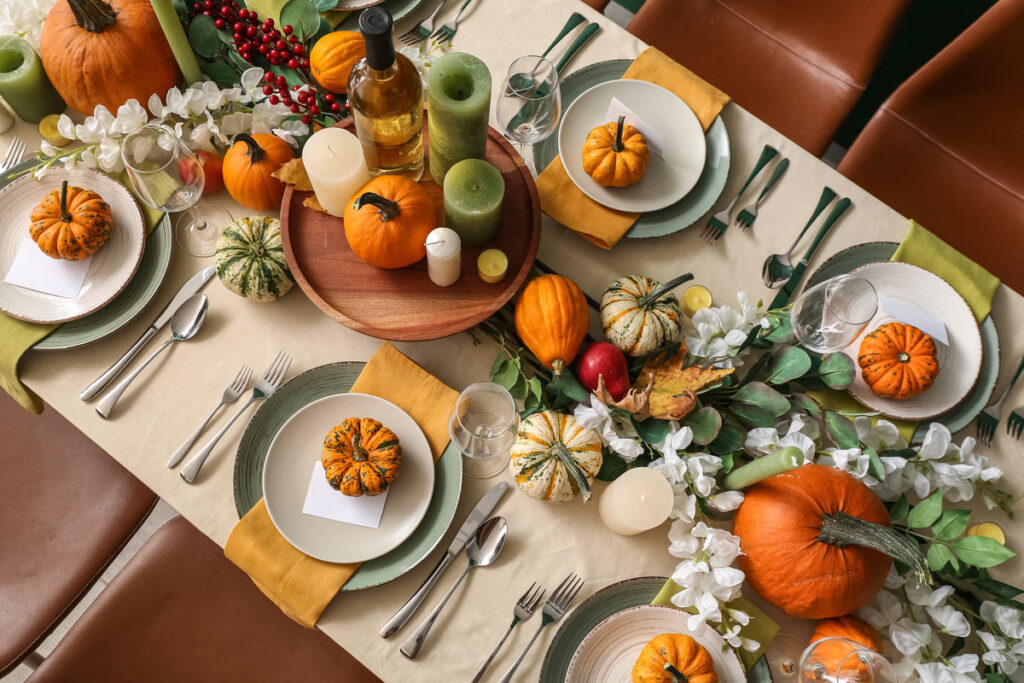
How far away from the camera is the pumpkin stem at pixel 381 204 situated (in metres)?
1.00

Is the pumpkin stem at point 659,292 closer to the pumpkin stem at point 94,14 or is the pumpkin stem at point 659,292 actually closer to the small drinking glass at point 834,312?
the small drinking glass at point 834,312

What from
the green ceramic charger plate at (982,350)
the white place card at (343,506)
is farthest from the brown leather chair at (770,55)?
the white place card at (343,506)

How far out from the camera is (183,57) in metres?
1.24

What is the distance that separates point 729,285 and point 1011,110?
99cm

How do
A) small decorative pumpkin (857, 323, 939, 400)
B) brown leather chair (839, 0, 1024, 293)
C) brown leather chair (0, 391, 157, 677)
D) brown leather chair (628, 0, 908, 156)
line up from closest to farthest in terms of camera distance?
small decorative pumpkin (857, 323, 939, 400) → brown leather chair (0, 391, 157, 677) → brown leather chair (839, 0, 1024, 293) → brown leather chair (628, 0, 908, 156)

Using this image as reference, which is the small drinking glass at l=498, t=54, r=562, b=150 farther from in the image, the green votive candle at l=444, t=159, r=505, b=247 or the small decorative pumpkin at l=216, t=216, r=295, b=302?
the small decorative pumpkin at l=216, t=216, r=295, b=302

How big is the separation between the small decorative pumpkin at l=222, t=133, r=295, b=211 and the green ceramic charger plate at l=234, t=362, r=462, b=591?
34 cm

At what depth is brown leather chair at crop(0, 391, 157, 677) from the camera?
137 centimetres

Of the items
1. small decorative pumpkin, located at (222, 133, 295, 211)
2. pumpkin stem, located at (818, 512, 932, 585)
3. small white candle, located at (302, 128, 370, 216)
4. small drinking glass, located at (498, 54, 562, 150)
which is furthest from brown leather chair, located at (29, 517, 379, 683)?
small drinking glass, located at (498, 54, 562, 150)

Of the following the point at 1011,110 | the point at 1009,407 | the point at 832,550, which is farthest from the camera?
the point at 1011,110

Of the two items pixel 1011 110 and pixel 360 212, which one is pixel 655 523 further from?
pixel 1011 110

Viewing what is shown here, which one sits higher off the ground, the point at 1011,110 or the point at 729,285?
the point at 1011,110

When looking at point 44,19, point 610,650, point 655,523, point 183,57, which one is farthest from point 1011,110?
point 44,19

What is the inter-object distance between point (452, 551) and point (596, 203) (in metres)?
0.68
